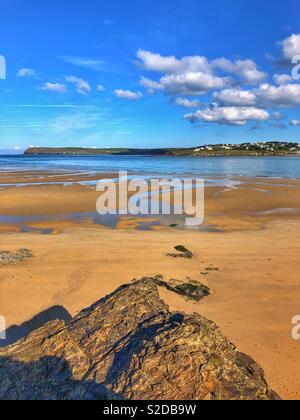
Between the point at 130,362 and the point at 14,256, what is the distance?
27.1 feet

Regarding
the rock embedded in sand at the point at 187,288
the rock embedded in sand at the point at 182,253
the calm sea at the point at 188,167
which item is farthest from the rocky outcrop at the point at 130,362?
the calm sea at the point at 188,167

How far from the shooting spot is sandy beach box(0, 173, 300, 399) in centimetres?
696

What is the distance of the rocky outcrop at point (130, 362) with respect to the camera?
3.51m

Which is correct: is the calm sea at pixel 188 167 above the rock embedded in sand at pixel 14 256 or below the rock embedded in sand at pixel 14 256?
above

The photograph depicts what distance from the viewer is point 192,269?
10.3 metres

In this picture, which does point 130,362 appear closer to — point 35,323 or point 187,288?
point 35,323

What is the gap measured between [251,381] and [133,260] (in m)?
7.51

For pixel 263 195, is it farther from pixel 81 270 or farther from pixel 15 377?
pixel 15 377

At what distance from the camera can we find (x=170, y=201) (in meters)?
24.1

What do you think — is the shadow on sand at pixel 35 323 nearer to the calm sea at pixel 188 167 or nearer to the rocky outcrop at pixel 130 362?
the rocky outcrop at pixel 130 362

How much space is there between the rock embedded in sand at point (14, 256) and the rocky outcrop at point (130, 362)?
664cm

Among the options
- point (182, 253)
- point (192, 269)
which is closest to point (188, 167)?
point (182, 253)

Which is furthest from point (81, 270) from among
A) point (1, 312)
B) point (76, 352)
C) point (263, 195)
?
point (263, 195)

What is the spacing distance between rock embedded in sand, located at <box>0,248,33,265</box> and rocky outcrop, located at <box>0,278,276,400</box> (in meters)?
6.64
